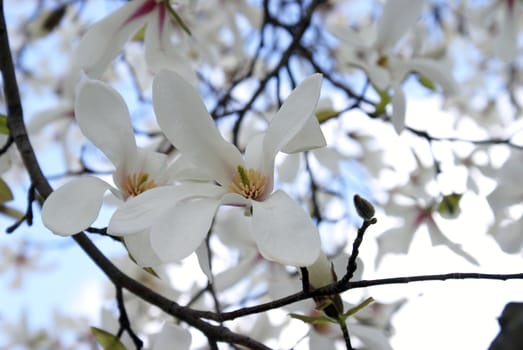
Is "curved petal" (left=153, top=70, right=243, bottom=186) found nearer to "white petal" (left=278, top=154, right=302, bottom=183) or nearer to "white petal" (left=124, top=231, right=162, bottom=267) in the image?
"white petal" (left=124, top=231, right=162, bottom=267)

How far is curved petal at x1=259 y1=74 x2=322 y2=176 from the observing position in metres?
0.47

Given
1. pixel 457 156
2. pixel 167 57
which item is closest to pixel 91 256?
pixel 167 57

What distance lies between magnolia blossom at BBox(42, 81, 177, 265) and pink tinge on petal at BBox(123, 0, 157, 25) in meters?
0.21

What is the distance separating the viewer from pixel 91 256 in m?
0.67

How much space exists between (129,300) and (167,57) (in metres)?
0.45

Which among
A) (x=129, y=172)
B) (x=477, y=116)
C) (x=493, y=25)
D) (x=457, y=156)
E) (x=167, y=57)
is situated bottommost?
(x=129, y=172)

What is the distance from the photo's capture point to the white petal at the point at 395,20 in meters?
0.88

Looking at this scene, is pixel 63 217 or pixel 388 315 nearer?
pixel 63 217

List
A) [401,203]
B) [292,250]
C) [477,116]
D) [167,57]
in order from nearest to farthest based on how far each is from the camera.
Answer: [292,250] < [167,57] < [401,203] < [477,116]

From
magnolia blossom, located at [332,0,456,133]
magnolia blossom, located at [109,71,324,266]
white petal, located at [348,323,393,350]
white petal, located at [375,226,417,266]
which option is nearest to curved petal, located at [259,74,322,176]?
magnolia blossom, located at [109,71,324,266]

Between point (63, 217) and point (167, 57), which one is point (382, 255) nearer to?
point (167, 57)

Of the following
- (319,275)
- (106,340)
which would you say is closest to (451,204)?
(319,275)

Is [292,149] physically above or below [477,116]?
below

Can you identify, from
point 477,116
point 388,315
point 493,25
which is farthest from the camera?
point 477,116
